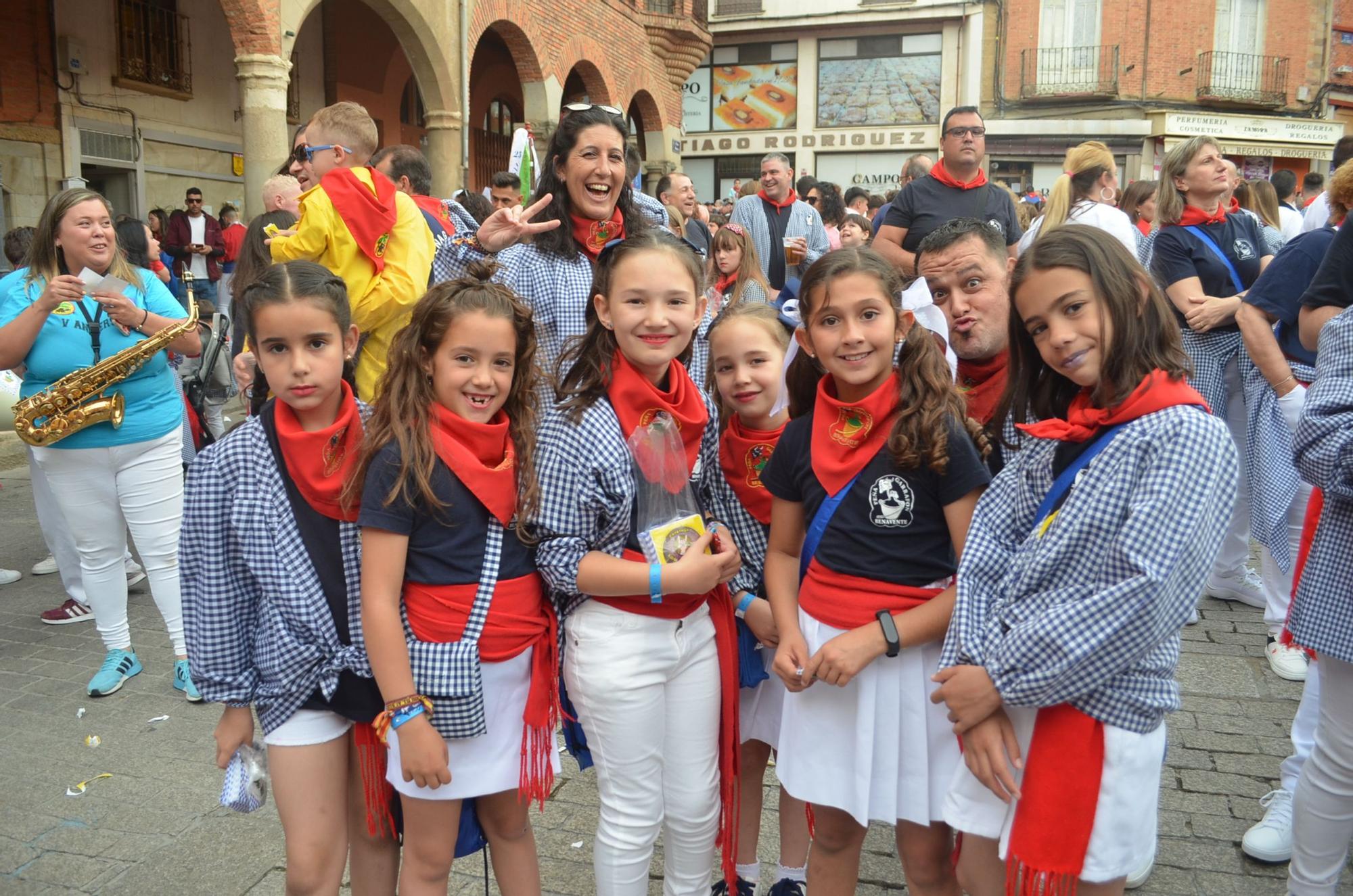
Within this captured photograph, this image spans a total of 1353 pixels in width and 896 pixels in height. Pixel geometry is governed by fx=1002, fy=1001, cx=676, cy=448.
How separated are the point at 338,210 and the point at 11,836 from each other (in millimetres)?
2304

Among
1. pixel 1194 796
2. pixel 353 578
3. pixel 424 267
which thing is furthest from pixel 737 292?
pixel 353 578

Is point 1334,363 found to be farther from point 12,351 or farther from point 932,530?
point 12,351

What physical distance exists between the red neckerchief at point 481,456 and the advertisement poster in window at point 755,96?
27.7m

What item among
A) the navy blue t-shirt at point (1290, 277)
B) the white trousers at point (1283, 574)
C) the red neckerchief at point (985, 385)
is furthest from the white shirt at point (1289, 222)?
the red neckerchief at point (985, 385)

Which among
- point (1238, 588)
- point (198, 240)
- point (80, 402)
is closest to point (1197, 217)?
point (1238, 588)

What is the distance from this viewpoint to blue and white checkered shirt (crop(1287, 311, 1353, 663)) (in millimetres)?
2285

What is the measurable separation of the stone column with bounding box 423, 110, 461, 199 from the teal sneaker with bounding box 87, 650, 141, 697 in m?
10.6

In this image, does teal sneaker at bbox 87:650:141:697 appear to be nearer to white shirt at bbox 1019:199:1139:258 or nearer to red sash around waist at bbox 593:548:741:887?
red sash around waist at bbox 593:548:741:887

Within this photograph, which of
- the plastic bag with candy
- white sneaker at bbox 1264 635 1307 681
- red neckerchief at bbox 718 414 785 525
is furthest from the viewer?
white sneaker at bbox 1264 635 1307 681

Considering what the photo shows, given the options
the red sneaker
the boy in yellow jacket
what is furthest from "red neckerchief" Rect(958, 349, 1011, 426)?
the red sneaker

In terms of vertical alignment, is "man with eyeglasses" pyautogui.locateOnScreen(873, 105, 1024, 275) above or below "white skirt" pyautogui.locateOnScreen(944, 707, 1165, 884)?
above

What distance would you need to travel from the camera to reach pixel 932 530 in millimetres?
2205

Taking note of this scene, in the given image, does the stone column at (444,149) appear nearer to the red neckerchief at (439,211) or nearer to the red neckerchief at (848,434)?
the red neckerchief at (439,211)

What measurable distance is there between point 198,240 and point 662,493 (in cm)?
1180
